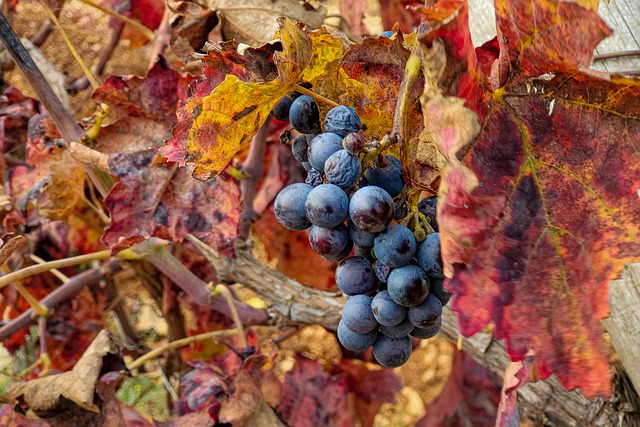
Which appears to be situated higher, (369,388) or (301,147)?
(301,147)

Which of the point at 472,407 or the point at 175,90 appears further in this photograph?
the point at 472,407

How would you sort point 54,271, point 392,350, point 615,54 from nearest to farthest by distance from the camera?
1. point 392,350
2. point 615,54
3. point 54,271

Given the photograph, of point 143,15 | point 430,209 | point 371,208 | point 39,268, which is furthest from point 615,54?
point 143,15

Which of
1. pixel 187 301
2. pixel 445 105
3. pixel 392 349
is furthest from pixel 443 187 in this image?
pixel 187 301

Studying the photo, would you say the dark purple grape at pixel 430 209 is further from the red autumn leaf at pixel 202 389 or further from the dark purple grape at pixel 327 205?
the red autumn leaf at pixel 202 389

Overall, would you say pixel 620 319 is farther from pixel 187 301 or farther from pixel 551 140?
pixel 187 301

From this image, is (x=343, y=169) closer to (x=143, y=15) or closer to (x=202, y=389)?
(x=202, y=389)
